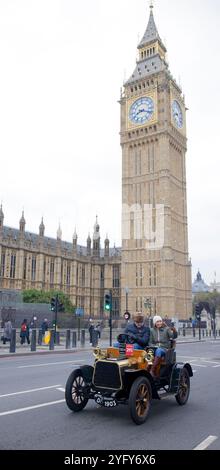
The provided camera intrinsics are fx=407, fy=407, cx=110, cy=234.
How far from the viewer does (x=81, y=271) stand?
248 feet

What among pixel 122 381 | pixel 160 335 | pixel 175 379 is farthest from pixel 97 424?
pixel 160 335

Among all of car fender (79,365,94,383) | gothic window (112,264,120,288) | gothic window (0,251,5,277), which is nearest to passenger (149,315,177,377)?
car fender (79,365,94,383)

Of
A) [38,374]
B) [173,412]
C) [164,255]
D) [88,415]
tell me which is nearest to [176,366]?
[173,412]

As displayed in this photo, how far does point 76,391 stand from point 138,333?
1457 millimetres

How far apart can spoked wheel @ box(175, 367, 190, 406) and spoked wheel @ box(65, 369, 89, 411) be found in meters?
1.81

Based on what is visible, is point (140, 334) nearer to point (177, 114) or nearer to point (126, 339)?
point (126, 339)

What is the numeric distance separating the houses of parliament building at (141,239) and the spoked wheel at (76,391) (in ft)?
185

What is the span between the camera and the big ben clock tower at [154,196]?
67.0 metres

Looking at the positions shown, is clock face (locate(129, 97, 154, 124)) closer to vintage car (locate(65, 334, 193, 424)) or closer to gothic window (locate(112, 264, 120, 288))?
gothic window (locate(112, 264, 120, 288))

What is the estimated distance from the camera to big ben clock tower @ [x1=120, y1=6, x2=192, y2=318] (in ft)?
220

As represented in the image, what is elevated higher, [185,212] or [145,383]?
[185,212]

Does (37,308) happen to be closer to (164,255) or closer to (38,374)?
(38,374)
